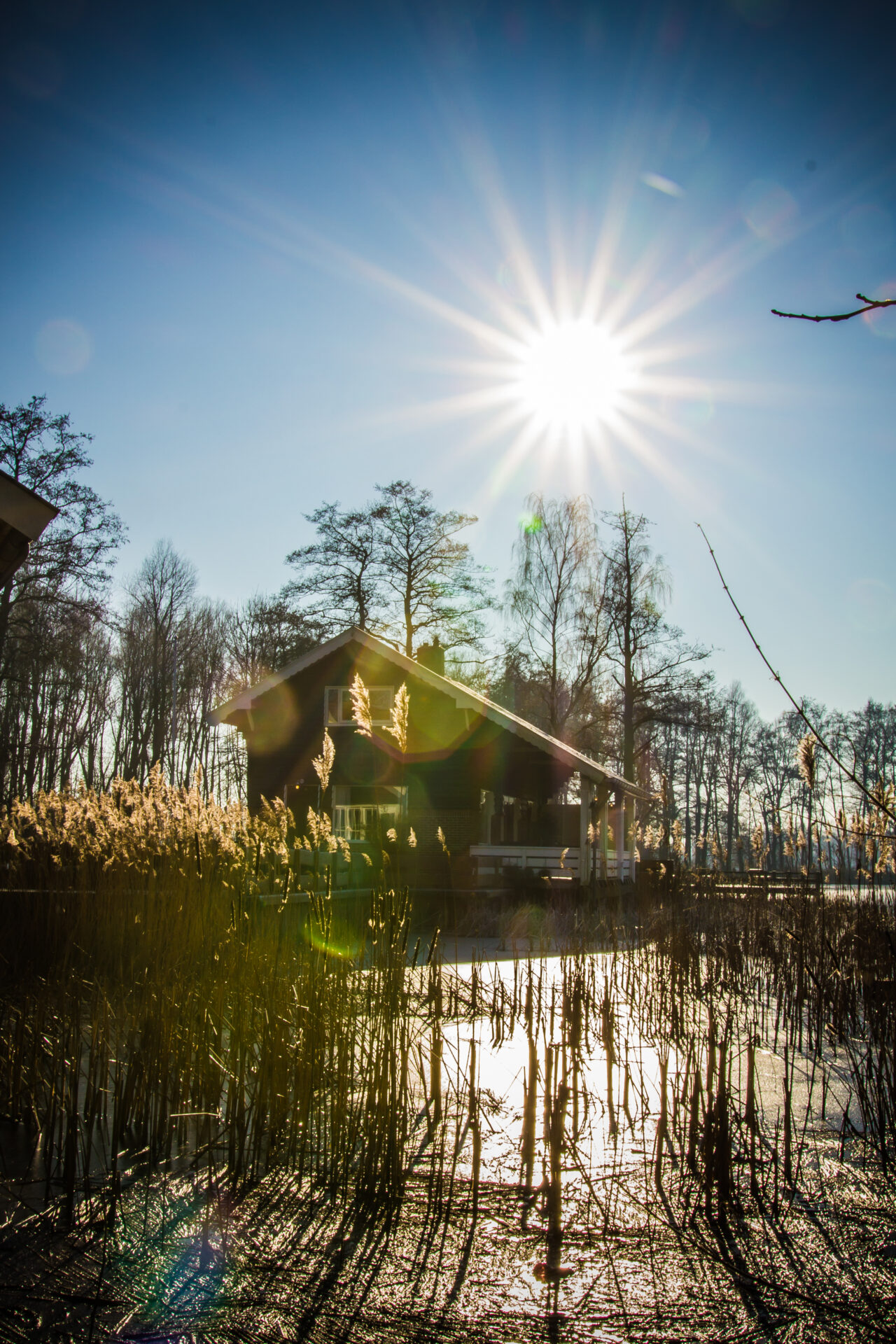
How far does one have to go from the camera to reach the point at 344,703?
1867 centimetres

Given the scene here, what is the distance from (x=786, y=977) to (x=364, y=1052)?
12.0ft

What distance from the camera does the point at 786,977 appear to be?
18.9 feet

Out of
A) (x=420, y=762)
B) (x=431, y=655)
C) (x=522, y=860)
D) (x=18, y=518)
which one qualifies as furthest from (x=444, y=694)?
(x=18, y=518)

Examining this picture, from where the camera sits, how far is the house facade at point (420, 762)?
16125 mm

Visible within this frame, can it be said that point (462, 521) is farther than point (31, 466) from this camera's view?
Yes

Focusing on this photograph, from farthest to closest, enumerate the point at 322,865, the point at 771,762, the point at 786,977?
1. the point at 771,762
2. the point at 322,865
3. the point at 786,977

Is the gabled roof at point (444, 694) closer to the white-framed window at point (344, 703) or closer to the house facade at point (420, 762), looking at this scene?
the house facade at point (420, 762)

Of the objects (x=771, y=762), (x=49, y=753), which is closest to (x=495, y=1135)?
(x=49, y=753)

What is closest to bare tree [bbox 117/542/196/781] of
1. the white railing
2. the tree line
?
the tree line

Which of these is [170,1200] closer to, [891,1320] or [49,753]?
[891,1320]

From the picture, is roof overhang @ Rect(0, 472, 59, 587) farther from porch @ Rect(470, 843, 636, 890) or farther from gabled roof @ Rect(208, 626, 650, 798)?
gabled roof @ Rect(208, 626, 650, 798)

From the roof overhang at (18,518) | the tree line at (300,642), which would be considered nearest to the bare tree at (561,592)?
the tree line at (300,642)

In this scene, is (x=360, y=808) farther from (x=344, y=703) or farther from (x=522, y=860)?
(x=522, y=860)

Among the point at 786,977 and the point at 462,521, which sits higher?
the point at 462,521
